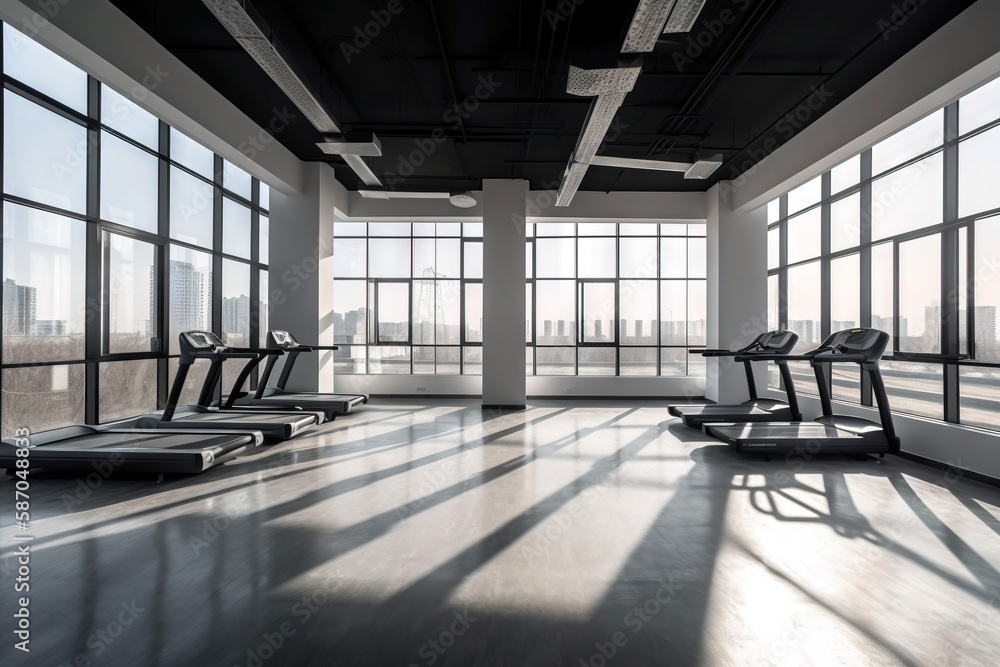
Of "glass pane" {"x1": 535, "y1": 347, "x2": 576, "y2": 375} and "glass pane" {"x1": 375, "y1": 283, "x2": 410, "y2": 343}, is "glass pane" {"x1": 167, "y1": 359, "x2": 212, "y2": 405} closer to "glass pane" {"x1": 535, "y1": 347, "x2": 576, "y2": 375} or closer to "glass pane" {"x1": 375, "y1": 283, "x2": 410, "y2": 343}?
"glass pane" {"x1": 375, "y1": 283, "x2": 410, "y2": 343}

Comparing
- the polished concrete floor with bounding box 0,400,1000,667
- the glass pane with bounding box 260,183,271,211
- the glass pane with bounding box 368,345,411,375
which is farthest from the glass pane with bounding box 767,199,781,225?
the glass pane with bounding box 260,183,271,211

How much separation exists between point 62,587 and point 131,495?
1.60 m

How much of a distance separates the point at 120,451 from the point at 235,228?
15.6ft

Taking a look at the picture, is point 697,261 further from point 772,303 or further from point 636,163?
point 636,163

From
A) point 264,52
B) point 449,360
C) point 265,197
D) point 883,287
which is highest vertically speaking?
point 265,197

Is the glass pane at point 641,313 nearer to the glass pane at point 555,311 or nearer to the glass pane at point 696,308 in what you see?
the glass pane at point 696,308

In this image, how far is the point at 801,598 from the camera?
239 cm

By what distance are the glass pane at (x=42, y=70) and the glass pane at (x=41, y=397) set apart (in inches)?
107

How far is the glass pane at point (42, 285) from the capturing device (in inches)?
175

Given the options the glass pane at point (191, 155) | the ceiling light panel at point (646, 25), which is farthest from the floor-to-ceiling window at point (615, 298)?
the ceiling light panel at point (646, 25)

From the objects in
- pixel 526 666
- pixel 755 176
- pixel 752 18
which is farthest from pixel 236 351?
pixel 755 176

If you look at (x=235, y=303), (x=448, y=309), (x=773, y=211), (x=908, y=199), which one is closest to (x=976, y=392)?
(x=908, y=199)

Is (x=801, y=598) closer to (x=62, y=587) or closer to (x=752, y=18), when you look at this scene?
(x=62, y=587)

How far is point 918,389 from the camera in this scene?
1052cm
